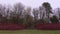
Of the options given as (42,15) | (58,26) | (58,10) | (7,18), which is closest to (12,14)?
(7,18)

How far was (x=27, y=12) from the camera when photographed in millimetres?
30094

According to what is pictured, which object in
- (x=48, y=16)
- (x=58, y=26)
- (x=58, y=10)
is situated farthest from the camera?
(x=58, y=10)

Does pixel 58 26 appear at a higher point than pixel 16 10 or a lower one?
lower

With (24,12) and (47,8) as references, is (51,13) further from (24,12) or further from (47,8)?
(24,12)

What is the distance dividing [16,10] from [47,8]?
6.56 meters

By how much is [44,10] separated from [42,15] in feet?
3.92

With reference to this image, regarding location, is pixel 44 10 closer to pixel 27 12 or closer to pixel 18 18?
pixel 27 12

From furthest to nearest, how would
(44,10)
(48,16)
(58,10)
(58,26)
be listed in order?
(58,10)
(44,10)
(48,16)
(58,26)

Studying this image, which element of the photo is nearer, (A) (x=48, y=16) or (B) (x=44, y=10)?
(A) (x=48, y=16)

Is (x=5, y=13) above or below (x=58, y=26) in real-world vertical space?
above

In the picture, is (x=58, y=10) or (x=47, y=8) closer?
(x=47, y=8)

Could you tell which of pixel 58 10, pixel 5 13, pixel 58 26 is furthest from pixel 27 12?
pixel 58 26

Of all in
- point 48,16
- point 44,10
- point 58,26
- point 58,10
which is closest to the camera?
point 58,26

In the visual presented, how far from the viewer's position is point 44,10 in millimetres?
29641
